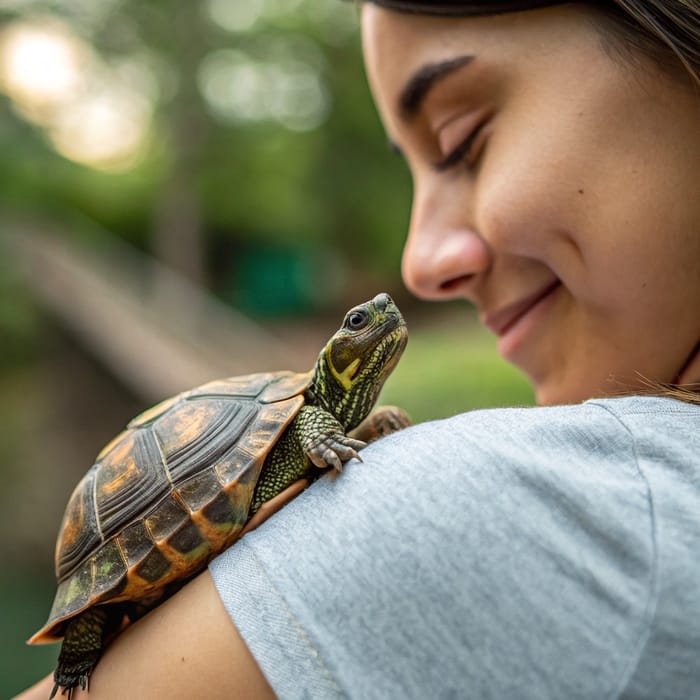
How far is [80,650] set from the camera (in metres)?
1.23

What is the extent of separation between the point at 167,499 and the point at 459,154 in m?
1.01

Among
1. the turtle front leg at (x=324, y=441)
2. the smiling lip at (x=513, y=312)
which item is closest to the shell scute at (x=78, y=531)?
the turtle front leg at (x=324, y=441)

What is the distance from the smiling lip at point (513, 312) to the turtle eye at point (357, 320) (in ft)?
1.48

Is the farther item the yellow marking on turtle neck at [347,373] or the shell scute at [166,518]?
the yellow marking on turtle neck at [347,373]

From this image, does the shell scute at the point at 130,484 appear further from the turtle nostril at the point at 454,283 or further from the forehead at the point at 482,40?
the forehead at the point at 482,40

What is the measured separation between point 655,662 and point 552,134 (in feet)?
3.16

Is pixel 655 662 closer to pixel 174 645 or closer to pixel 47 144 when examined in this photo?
pixel 174 645

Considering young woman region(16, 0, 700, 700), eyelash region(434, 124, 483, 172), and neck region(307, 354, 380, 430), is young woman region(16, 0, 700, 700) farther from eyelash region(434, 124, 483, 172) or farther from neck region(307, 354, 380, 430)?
neck region(307, 354, 380, 430)

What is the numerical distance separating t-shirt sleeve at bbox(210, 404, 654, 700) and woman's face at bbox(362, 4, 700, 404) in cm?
44

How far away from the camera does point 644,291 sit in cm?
133

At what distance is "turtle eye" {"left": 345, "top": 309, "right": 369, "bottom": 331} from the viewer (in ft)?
4.35

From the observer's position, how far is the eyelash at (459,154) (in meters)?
1.49

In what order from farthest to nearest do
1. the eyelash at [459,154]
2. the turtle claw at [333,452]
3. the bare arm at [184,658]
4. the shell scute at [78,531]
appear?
the eyelash at [459,154] < the shell scute at [78,531] < the turtle claw at [333,452] < the bare arm at [184,658]

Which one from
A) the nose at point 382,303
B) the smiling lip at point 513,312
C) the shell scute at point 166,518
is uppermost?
the nose at point 382,303
